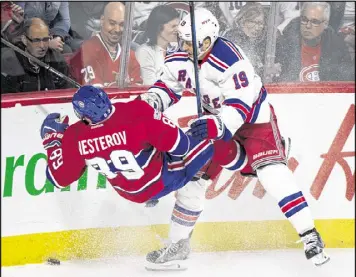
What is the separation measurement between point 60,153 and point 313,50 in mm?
1686

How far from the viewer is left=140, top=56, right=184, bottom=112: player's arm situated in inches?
170

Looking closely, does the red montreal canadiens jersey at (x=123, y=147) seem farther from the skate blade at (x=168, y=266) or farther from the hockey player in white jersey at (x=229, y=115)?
the skate blade at (x=168, y=266)

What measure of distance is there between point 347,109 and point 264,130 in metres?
0.83

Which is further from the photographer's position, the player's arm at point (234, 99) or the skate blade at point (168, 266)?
the skate blade at point (168, 266)

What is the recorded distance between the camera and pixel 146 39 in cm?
502

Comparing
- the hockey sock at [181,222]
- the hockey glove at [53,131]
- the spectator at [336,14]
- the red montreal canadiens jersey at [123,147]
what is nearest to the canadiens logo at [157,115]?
the red montreal canadiens jersey at [123,147]

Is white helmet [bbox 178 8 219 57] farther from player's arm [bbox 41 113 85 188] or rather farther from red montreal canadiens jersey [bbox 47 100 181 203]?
player's arm [bbox 41 113 85 188]

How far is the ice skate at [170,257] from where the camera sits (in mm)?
4598

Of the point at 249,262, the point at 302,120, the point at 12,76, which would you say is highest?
the point at 12,76

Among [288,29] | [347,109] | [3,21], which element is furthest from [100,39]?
[347,109]

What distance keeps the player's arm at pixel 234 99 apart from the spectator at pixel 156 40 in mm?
905

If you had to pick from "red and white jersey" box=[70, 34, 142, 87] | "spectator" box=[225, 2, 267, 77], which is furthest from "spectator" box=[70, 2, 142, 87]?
"spectator" box=[225, 2, 267, 77]

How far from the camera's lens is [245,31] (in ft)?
16.6

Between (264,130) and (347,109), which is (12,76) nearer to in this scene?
(264,130)
